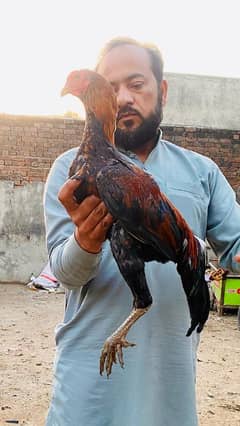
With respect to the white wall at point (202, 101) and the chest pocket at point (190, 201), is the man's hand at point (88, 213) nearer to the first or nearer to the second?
the chest pocket at point (190, 201)

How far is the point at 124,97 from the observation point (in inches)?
62.5

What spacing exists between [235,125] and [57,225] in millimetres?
10454

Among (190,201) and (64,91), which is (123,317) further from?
(64,91)

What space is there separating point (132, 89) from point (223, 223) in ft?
1.82

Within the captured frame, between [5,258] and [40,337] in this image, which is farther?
[5,258]

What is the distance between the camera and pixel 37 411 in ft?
13.1

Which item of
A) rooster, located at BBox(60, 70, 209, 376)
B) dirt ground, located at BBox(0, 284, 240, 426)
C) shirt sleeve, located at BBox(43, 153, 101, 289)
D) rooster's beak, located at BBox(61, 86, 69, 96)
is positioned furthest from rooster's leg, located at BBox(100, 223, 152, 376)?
dirt ground, located at BBox(0, 284, 240, 426)

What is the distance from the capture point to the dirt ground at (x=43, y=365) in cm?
404

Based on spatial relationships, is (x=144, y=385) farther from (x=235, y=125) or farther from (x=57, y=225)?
(x=235, y=125)

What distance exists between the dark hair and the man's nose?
137 mm

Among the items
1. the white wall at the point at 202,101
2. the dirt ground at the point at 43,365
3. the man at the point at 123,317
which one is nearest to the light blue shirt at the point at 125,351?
the man at the point at 123,317

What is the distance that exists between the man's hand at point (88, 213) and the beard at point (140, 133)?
0.39 meters

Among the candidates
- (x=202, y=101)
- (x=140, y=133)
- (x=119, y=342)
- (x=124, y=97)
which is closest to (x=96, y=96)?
(x=124, y=97)

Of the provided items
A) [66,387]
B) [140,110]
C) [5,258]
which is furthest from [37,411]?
[5,258]
